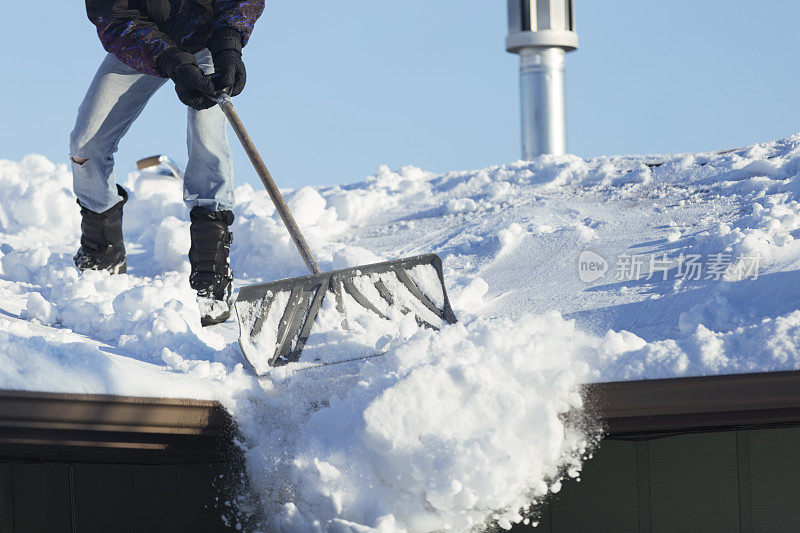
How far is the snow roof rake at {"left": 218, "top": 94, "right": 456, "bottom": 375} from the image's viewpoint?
7.85ft

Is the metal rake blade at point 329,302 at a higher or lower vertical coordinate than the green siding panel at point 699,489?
higher

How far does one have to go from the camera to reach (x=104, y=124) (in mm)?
3441

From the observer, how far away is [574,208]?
14.2 feet

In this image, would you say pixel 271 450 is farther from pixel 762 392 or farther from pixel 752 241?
pixel 752 241

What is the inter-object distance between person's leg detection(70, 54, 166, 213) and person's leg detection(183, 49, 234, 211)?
13.2 inches

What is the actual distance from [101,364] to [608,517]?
4.80ft

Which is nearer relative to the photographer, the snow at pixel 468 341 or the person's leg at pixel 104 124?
the snow at pixel 468 341

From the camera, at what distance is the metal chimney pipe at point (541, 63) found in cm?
766

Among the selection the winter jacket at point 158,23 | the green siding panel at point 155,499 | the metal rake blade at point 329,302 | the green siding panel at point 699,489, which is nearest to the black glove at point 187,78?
the winter jacket at point 158,23

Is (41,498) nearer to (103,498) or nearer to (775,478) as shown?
(103,498)

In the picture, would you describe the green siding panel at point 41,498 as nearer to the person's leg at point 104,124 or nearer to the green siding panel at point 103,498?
the green siding panel at point 103,498

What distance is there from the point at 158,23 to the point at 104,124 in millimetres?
484

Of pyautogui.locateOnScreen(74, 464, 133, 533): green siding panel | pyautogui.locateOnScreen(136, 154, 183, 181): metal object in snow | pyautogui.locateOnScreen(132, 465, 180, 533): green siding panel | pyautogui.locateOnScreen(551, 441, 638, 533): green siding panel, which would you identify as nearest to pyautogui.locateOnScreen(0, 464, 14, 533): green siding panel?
pyautogui.locateOnScreen(74, 464, 133, 533): green siding panel

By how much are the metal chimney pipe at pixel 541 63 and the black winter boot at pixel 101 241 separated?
4.76 meters
